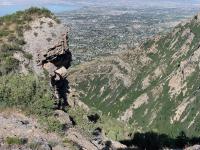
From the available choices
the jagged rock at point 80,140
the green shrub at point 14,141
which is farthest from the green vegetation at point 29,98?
the green shrub at point 14,141

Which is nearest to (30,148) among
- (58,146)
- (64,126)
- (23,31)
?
(58,146)

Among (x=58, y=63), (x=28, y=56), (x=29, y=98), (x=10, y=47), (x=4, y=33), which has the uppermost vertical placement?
(x=4, y=33)

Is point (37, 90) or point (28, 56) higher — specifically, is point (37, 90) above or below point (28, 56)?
below

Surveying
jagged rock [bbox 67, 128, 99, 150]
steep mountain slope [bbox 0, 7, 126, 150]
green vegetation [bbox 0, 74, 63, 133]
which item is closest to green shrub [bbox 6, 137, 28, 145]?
steep mountain slope [bbox 0, 7, 126, 150]

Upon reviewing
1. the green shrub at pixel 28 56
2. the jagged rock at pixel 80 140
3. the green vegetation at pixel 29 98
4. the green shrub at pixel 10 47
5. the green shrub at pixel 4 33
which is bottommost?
the jagged rock at pixel 80 140

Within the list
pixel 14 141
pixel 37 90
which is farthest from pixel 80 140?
pixel 14 141

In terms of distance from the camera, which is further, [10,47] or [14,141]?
[10,47]

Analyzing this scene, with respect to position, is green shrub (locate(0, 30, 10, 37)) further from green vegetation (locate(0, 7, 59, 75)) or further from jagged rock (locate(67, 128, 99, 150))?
jagged rock (locate(67, 128, 99, 150))

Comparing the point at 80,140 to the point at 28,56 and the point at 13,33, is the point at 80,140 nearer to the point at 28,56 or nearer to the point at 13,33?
the point at 28,56

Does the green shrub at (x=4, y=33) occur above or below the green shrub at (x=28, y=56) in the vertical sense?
above

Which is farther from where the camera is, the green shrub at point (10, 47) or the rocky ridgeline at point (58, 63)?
the rocky ridgeline at point (58, 63)

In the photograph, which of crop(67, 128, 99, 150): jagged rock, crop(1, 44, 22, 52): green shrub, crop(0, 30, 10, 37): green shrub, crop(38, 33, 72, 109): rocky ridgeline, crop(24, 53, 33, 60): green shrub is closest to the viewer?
crop(67, 128, 99, 150): jagged rock

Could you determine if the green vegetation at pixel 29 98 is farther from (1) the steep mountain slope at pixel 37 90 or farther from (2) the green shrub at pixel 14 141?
(2) the green shrub at pixel 14 141

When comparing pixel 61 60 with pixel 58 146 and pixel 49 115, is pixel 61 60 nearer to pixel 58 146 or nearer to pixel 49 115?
pixel 49 115
